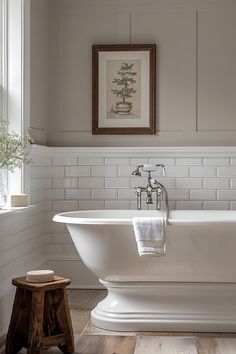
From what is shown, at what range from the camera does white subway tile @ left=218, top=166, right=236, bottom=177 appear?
505 centimetres

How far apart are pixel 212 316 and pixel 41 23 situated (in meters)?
2.76

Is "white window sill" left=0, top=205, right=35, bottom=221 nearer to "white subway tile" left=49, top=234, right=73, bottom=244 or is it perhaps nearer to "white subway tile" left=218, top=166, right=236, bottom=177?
"white subway tile" left=49, top=234, right=73, bottom=244

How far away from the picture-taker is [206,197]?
16.7 feet

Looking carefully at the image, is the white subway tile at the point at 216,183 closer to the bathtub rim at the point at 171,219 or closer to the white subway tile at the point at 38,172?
the bathtub rim at the point at 171,219

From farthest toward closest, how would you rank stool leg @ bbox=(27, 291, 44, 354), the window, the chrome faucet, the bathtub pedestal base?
the chrome faucet, the window, the bathtub pedestal base, stool leg @ bbox=(27, 291, 44, 354)

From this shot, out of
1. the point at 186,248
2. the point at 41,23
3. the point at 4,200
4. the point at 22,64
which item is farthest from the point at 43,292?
the point at 41,23

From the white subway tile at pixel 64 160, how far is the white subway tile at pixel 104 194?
31 cm

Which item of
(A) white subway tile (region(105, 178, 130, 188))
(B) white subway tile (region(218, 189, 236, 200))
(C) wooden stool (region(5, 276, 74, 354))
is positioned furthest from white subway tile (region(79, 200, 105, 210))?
(C) wooden stool (region(5, 276, 74, 354))

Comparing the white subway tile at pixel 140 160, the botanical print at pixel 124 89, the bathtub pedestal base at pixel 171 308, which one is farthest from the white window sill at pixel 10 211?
the botanical print at pixel 124 89

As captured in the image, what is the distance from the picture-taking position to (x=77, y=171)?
5.17 meters

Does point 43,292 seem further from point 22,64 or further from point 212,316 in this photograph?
point 22,64

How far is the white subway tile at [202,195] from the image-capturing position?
508 centimetres

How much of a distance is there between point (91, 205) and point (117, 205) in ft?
0.75

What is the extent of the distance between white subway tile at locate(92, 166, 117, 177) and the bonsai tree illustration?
49 centimetres
